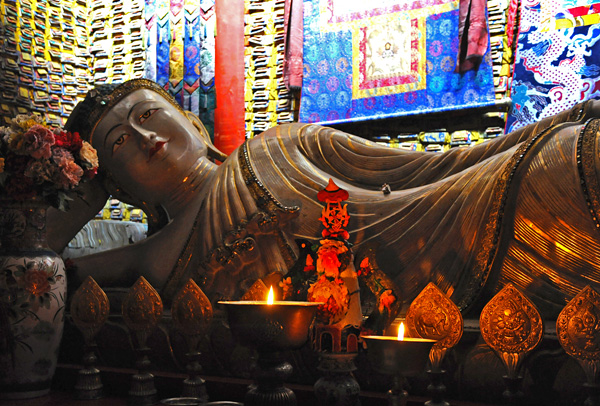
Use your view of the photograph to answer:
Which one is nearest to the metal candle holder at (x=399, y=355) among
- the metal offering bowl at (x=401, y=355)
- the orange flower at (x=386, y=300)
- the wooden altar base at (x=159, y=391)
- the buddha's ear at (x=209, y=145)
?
the metal offering bowl at (x=401, y=355)

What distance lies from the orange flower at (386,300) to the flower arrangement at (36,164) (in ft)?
3.11

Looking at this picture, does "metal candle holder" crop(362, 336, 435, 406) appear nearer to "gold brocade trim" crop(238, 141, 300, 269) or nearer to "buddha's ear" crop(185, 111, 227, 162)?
"gold brocade trim" crop(238, 141, 300, 269)

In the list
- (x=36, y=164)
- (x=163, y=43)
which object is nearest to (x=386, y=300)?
(x=36, y=164)

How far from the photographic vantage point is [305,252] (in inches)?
83.4

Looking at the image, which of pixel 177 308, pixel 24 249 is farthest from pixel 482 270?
pixel 24 249

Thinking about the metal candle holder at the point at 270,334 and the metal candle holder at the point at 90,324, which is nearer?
the metal candle holder at the point at 270,334

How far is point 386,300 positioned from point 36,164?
106 cm

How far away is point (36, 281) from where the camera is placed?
5.47 feet

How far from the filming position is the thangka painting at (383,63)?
353 centimetres

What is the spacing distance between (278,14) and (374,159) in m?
2.28

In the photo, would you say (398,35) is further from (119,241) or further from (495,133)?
(119,241)

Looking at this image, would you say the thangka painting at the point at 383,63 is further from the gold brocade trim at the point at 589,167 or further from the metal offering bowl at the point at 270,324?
the metal offering bowl at the point at 270,324

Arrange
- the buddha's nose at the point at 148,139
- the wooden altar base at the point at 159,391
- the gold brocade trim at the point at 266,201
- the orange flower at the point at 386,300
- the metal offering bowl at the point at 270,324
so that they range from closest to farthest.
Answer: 1. the metal offering bowl at the point at 270,324
2. the wooden altar base at the point at 159,391
3. the orange flower at the point at 386,300
4. the gold brocade trim at the point at 266,201
5. the buddha's nose at the point at 148,139

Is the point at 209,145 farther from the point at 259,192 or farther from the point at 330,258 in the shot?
the point at 330,258
